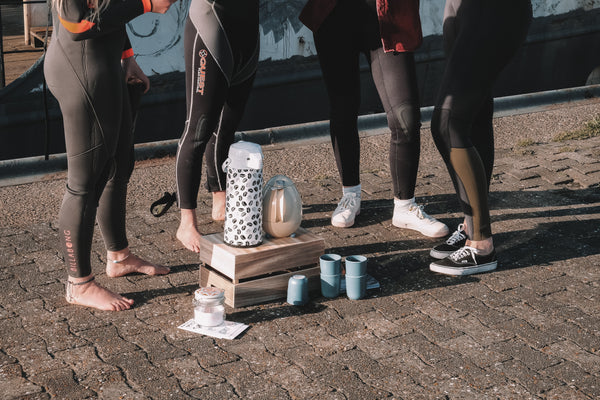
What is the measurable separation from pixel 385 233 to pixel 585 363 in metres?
1.87

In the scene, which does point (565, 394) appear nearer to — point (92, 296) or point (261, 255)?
point (261, 255)

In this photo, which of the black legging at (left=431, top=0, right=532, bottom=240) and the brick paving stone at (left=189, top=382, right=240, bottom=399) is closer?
the brick paving stone at (left=189, top=382, right=240, bottom=399)

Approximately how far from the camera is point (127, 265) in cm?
460

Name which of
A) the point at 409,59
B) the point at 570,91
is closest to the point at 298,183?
the point at 409,59

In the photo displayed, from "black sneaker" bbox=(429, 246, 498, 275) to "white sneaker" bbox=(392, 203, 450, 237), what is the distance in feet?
1.71

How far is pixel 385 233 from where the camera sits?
532 centimetres

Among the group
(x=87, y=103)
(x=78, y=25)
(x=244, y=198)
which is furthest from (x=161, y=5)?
(x=244, y=198)

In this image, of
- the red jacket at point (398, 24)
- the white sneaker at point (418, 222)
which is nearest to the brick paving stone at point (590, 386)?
the white sneaker at point (418, 222)

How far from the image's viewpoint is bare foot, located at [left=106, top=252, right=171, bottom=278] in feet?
15.0

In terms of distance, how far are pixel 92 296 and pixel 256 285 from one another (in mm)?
849

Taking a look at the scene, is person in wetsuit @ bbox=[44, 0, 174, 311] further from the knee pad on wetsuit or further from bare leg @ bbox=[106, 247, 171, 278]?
the knee pad on wetsuit

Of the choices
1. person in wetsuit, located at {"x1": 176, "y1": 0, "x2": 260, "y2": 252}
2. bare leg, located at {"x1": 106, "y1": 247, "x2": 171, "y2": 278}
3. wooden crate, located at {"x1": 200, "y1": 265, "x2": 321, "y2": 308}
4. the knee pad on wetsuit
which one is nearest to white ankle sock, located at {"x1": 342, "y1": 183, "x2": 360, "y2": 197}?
the knee pad on wetsuit

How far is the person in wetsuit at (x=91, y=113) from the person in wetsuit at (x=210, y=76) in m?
0.46

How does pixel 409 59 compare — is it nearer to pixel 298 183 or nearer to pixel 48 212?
A: pixel 298 183
